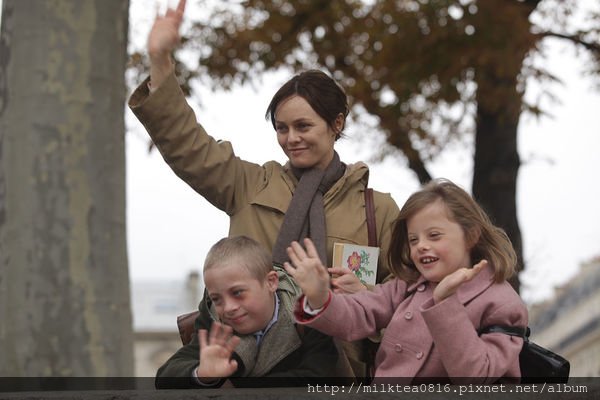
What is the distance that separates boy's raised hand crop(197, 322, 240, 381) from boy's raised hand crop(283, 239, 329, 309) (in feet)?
0.80

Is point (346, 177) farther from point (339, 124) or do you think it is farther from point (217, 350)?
point (217, 350)

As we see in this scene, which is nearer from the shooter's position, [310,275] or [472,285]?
[310,275]

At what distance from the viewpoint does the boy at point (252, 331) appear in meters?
3.78

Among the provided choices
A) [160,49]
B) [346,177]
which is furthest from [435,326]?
[160,49]

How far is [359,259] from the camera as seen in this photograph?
415 centimetres

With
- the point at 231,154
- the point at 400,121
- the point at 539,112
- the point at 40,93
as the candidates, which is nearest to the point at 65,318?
the point at 40,93

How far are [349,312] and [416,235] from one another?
33cm

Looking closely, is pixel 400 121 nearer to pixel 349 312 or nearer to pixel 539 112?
pixel 539 112

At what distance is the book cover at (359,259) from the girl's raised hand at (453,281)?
0.59 meters

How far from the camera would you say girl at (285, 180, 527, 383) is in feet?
11.6

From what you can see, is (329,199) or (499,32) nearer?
(329,199)

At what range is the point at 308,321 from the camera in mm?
3629

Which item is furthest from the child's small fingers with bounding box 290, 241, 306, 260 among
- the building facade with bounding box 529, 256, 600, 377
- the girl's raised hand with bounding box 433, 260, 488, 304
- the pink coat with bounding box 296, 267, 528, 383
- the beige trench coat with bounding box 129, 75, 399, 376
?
the building facade with bounding box 529, 256, 600, 377

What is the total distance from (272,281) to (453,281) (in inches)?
25.4
